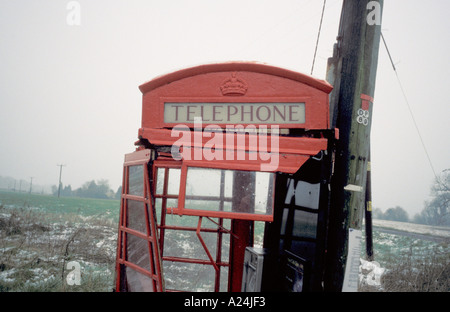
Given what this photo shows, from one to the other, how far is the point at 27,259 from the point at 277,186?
8060mm

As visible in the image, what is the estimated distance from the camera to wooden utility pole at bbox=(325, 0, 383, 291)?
2.78 meters

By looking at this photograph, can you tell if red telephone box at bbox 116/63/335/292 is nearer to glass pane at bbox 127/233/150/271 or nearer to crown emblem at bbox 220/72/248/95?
crown emblem at bbox 220/72/248/95

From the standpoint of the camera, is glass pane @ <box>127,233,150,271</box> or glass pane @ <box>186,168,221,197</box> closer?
glass pane @ <box>186,168,221,197</box>

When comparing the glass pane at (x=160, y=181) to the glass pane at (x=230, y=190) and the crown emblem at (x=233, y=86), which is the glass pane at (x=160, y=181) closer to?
the glass pane at (x=230, y=190)

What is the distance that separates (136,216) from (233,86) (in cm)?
231

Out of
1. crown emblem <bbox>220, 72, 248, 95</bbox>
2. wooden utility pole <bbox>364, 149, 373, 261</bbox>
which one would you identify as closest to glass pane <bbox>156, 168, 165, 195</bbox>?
crown emblem <bbox>220, 72, 248, 95</bbox>

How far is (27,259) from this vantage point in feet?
27.1

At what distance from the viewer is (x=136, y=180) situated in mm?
4102

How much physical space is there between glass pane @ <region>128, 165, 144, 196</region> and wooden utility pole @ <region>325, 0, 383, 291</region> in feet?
7.81

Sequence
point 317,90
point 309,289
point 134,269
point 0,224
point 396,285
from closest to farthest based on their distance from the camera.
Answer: point 309,289 → point 317,90 → point 134,269 → point 396,285 → point 0,224

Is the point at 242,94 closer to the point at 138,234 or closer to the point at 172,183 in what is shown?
the point at 138,234

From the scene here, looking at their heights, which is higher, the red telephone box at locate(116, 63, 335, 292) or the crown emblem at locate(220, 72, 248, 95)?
the crown emblem at locate(220, 72, 248, 95)
